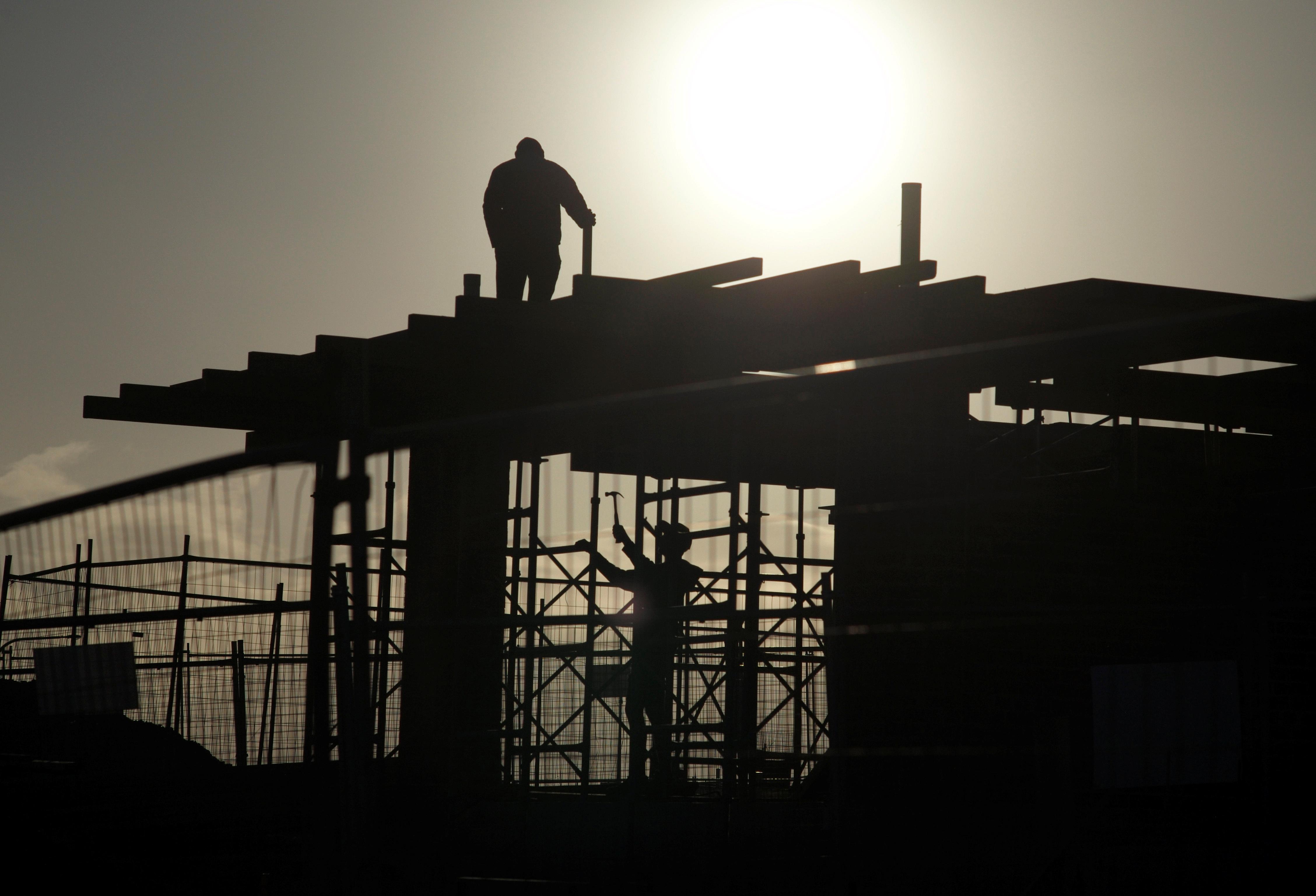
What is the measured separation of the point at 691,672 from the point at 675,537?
315cm

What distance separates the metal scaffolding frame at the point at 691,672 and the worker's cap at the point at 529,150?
2527 millimetres

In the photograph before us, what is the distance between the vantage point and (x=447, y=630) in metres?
5.25

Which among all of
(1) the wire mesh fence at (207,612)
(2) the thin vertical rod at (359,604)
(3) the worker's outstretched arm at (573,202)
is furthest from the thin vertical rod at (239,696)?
(2) the thin vertical rod at (359,604)

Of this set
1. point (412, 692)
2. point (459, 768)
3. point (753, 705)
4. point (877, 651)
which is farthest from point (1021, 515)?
point (412, 692)

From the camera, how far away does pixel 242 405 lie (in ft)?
41.8

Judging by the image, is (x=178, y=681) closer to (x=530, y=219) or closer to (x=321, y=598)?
(x=530, y=219)

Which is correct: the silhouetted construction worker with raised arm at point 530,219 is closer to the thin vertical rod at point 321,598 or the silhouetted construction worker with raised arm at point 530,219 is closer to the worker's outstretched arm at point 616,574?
the worker's outstretched arm at point 616,574

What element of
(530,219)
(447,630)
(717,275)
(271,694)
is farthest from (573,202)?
(447,630)

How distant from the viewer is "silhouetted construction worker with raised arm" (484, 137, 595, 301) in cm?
1158

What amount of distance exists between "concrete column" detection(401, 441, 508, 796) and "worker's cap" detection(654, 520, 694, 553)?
149 inches

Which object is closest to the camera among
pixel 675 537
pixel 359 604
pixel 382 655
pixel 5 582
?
pixel 359 604

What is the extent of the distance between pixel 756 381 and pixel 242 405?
33.4 feet

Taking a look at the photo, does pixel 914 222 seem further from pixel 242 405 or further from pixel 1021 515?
pixel 242 405

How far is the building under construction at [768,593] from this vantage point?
15.2 ft
